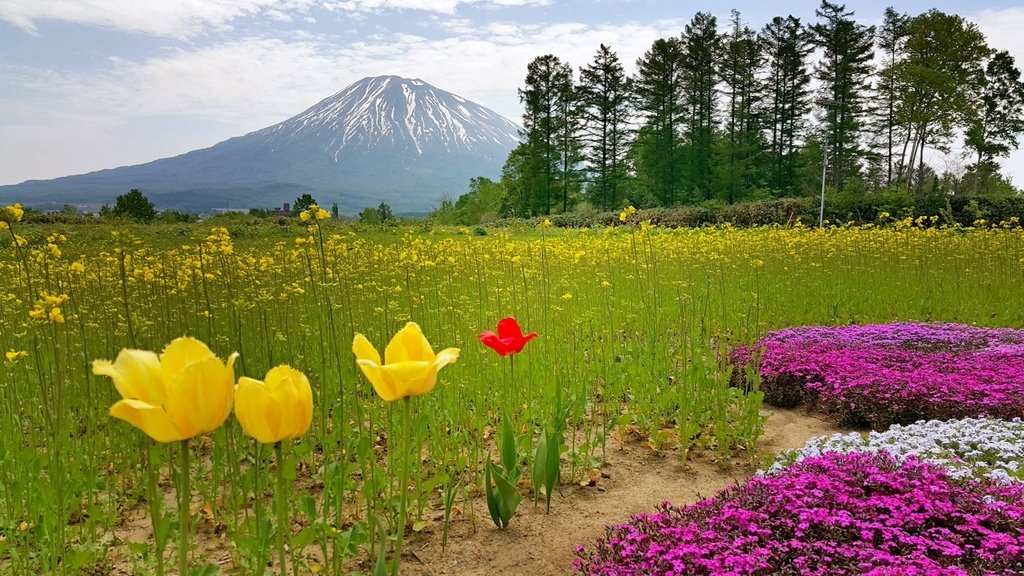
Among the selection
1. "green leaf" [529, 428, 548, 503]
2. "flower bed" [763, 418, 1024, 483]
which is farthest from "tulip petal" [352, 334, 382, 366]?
"flower bed" [763, 418, 1024, 483]

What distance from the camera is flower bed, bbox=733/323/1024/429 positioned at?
164 inches

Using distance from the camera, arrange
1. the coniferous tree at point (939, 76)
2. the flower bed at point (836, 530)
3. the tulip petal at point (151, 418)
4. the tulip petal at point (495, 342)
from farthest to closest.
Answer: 1. the coniferous tree at point (939, 76)
2. the tulip petal at point (495, 342)
3. the flower bed at point (836, 530)
4. the tulip petal at point (151, 418)

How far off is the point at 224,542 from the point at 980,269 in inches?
405

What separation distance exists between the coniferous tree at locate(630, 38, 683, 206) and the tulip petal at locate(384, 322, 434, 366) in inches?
1437

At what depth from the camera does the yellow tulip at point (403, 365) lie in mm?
1112

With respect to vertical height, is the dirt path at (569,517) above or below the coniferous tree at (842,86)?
below

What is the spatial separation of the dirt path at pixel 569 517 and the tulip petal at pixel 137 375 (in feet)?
6.20

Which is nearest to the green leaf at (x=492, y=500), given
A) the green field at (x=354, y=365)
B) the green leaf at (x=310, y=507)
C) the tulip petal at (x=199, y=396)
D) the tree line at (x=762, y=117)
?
the green field at (x=354, y=365)

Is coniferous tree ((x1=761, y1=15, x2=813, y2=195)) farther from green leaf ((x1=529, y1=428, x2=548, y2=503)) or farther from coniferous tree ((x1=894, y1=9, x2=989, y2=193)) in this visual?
green leaf ((x1=529, y1=428, x2=548, y2=503))

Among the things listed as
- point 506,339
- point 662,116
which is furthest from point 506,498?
point 662,116

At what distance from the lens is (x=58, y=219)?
55.0 feet

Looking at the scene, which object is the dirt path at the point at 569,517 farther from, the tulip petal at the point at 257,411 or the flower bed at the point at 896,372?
the tulip petal at the point at 257,411

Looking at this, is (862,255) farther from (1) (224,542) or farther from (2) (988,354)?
(1) (224,542)

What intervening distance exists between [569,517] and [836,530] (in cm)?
118
